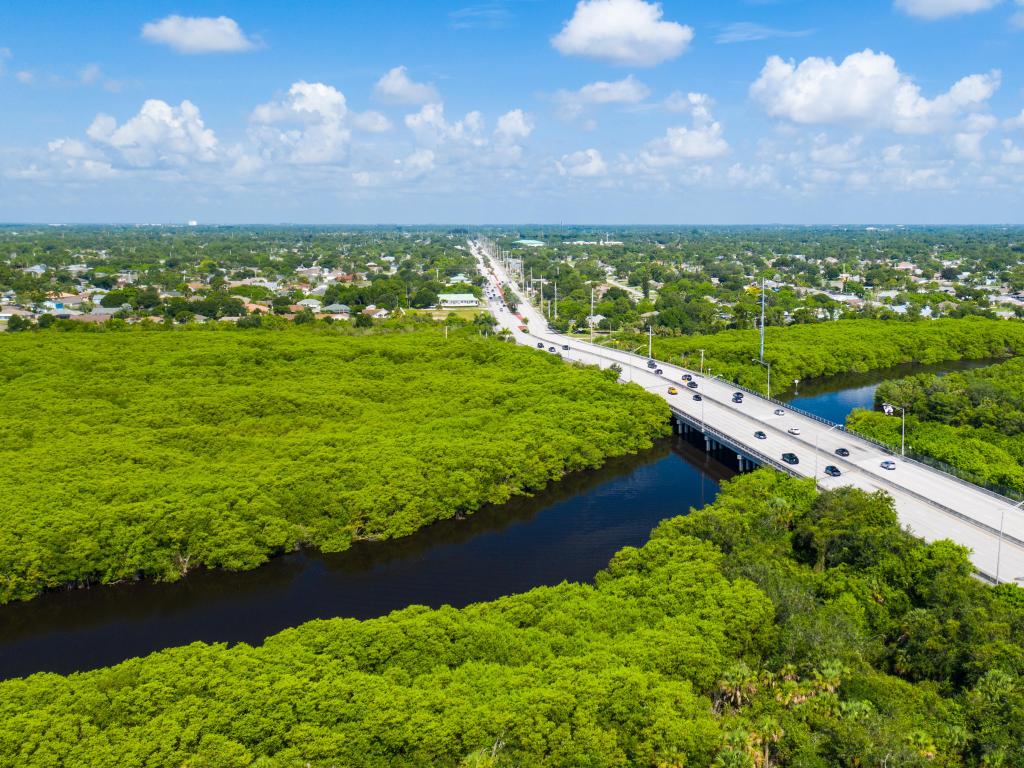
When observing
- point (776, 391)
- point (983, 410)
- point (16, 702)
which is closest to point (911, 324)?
point (776, 391)

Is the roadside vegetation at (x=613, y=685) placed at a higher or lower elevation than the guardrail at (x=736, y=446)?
lower

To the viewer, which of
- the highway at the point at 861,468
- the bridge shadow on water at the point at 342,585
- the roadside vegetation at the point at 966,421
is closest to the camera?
the bridge shadow on water at the point at 342,585

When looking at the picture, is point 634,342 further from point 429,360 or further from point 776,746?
point 776,746

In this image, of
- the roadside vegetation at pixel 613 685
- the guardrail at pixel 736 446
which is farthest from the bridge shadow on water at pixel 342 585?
the roadside vegetation at pixel 613 685

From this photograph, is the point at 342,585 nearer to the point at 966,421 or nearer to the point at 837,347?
the point at 966,421

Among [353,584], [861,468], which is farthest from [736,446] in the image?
[353,584]

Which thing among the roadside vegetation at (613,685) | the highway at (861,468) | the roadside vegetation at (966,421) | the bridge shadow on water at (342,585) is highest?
the roadside vegetation at (966,421)

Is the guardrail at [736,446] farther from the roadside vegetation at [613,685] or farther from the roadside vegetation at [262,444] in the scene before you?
the roadside vegetation at [613,685]
